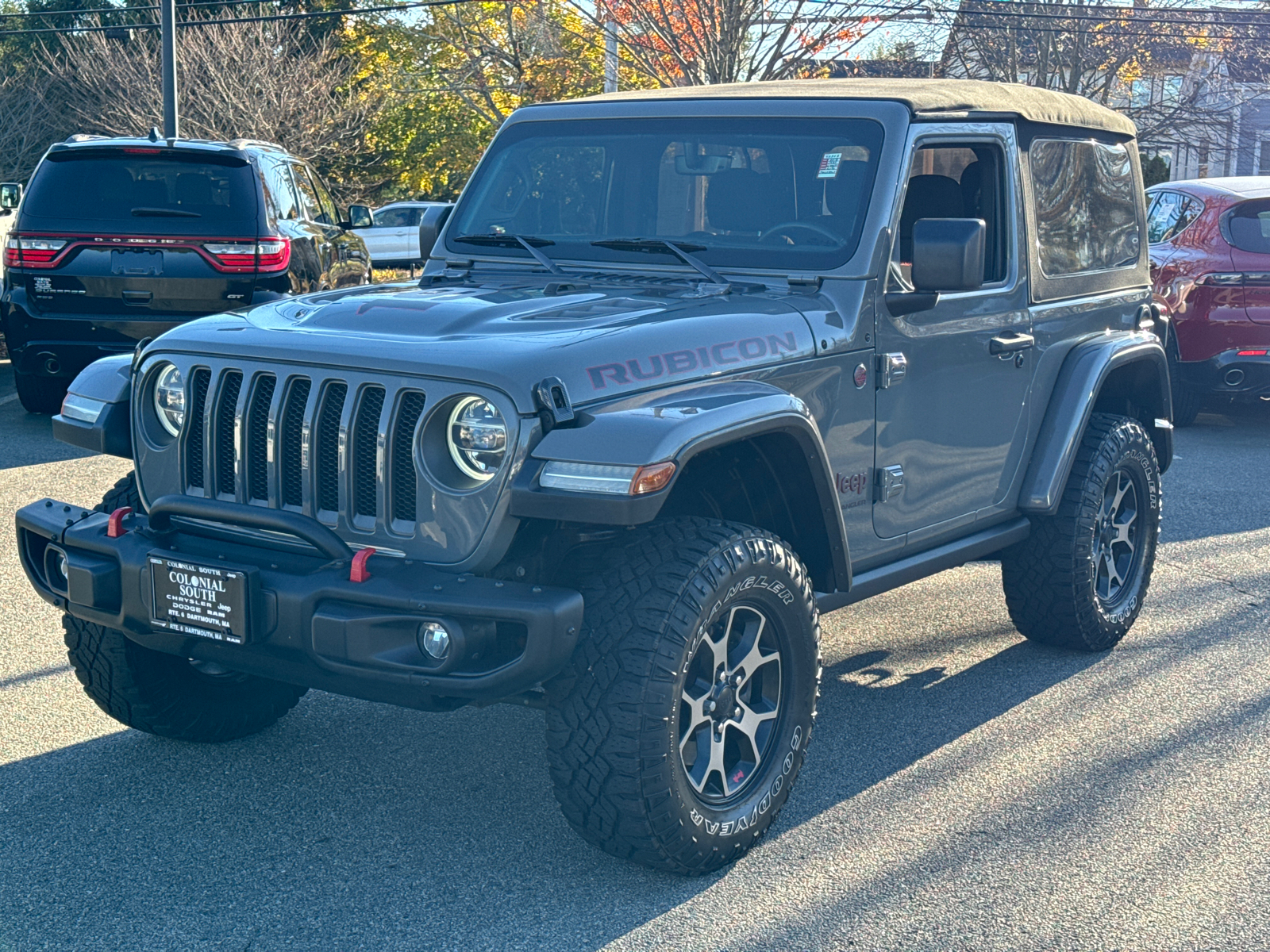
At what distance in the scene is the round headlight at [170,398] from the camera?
12.9 ft

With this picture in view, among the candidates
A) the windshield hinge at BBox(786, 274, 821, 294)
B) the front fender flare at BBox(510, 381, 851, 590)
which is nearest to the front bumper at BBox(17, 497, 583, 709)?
the front fender flare at BBox(510, 381, 851, 590)

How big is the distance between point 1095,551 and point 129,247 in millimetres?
6317

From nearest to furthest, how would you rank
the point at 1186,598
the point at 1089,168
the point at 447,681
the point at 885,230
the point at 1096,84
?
1. the point at 447,681
2. the point at 885,230
3. the point at 1089,168
4. the point at 1186,598
5. the point at 1096,84

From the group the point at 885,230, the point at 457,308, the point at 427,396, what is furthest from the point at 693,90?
the point at 427,396

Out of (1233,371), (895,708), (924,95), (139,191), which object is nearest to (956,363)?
(924,95)

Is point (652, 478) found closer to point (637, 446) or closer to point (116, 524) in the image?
point (637, 446)

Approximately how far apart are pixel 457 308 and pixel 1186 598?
4.01m

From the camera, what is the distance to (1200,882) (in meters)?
3.78

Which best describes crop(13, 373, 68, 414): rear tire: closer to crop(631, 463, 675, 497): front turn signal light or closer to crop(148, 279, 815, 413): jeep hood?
crop(148, 279, 815, 413): jeep hood

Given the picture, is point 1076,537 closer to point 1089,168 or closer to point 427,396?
point 1089,168

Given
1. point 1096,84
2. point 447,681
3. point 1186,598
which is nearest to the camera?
point 447,681

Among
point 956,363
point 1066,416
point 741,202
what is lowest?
point 1066,416

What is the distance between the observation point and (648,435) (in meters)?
3.38

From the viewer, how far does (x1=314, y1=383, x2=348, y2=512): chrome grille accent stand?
11.9ft
